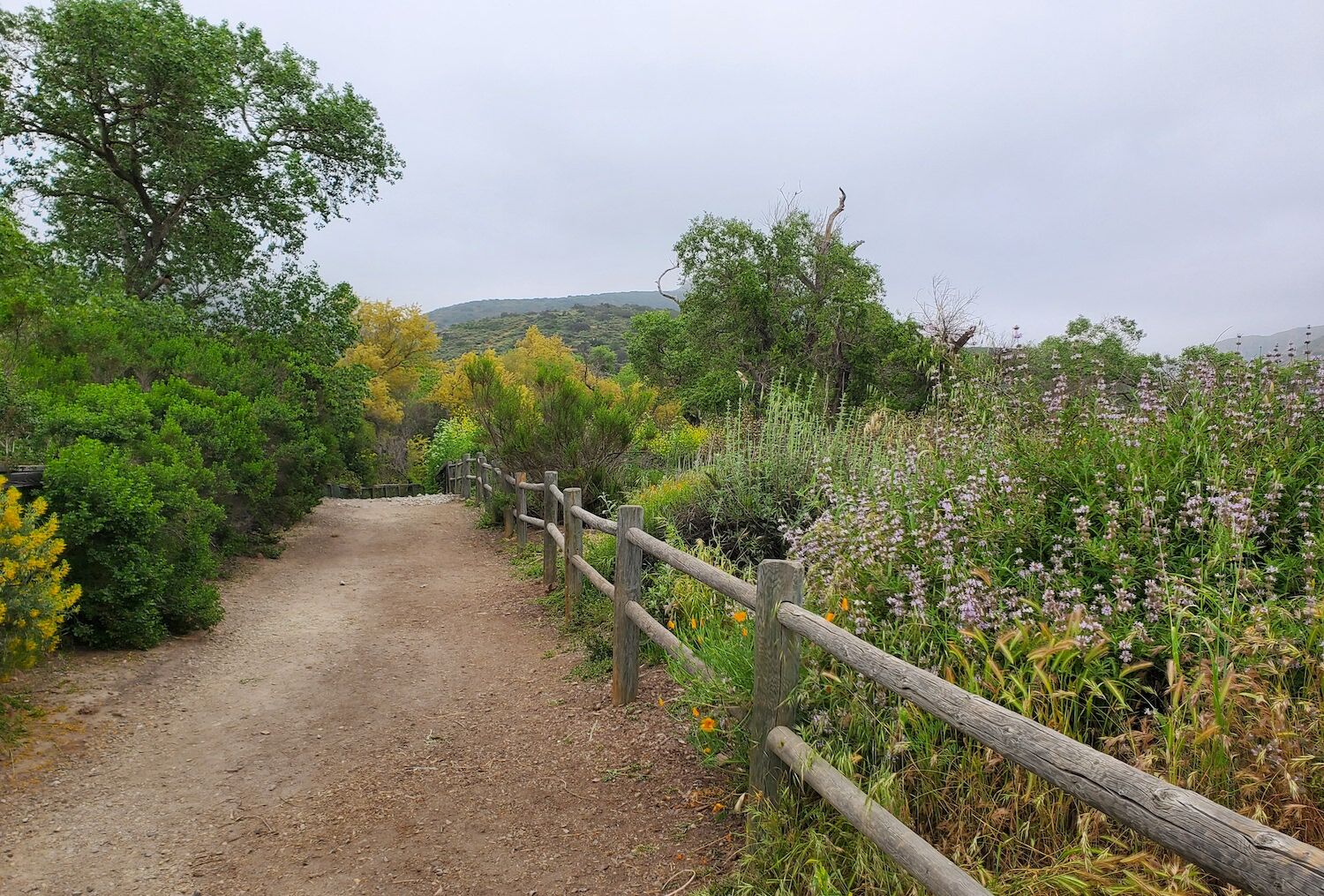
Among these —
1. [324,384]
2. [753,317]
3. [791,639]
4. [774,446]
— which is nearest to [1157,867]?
[791,639]

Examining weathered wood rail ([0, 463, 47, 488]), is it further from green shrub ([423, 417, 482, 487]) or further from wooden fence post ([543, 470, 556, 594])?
green shrub ([423, 417, 482, 487])

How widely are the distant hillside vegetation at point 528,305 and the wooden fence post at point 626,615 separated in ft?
358

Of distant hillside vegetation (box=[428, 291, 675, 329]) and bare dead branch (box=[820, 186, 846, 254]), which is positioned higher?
distant hillside vegetation (box=[428, 291, 675, 329])

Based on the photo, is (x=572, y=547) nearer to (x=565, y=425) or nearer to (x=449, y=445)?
(x=565, y=425)

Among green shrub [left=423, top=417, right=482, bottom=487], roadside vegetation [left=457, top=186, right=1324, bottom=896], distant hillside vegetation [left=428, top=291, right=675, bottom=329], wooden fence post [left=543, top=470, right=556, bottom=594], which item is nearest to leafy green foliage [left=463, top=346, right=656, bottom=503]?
wooden fence post [left=543, top=470, right=556, bottom=594]

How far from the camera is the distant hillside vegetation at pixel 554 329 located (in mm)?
78812

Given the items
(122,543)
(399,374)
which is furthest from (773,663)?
(399,374)

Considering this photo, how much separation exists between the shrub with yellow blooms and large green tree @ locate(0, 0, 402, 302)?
1242cm

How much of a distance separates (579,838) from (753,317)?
20.5 meters

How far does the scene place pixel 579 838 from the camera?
3668mm

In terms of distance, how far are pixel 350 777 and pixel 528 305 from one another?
129 meters

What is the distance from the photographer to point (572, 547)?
7043 millimetres

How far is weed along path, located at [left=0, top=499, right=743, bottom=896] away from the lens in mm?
3406

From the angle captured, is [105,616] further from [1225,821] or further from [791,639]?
[1225,821]
